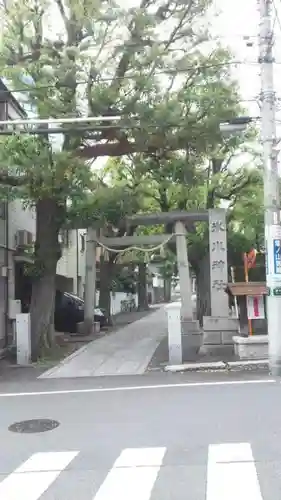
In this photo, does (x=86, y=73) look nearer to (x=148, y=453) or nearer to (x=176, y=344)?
(x=176, y=344)

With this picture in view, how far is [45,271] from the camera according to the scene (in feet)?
58.3

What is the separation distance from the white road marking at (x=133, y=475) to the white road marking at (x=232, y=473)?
1.89 feet

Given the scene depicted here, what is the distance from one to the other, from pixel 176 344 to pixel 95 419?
630 cm

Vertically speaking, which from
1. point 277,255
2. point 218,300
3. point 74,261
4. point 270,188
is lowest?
point 218,300

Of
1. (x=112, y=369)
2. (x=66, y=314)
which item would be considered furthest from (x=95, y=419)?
(x=66, y=314)

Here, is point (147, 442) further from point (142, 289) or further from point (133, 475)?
point (142, 289)

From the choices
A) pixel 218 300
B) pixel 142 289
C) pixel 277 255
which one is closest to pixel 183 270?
pixel 218 300

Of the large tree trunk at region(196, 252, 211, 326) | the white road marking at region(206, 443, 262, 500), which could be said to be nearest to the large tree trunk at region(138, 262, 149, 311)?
the large tree trunk at region(196, 252, 211, 326)

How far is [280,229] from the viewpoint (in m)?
13.1

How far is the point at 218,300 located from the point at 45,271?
18.4 feet

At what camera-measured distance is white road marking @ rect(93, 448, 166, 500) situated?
5.46 metres

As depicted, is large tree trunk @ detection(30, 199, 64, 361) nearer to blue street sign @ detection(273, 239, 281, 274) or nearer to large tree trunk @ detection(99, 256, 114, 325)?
blue street sign @ detection(273, 239, 281, 274)

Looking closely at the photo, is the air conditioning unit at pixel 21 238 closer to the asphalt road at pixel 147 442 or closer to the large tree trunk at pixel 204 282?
the asphalt road at pixel 147 442

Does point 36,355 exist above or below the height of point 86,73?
below
